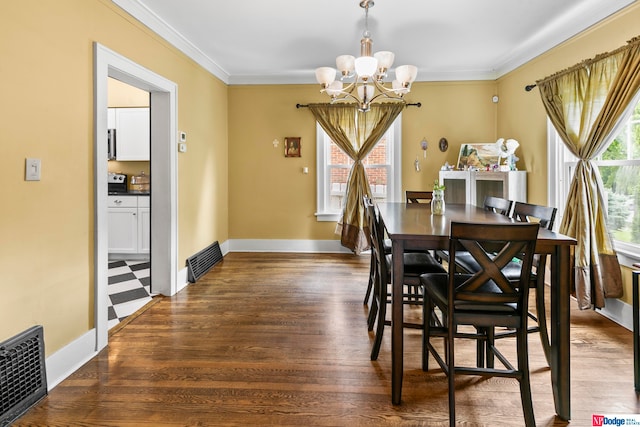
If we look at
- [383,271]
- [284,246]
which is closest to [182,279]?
[284,246]

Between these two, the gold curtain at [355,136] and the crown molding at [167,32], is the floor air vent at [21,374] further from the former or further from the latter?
the gold curtain at [355,136]

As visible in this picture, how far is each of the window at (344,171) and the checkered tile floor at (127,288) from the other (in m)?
2.50

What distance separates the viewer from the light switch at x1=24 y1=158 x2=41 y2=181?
1.95 meters

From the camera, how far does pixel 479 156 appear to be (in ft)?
15.6

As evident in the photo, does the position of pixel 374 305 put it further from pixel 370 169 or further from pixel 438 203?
pixel 370 169

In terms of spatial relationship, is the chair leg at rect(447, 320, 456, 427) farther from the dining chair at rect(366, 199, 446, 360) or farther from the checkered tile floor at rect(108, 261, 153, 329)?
the checkered tile floor at rect(108, 261, 153, 329)

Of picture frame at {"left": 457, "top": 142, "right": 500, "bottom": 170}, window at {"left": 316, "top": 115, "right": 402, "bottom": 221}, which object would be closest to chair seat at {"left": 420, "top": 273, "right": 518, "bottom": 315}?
picture frame at {"left": 457, "top": 142, "right": 500, "bottom": 170}

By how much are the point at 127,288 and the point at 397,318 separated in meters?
3.12

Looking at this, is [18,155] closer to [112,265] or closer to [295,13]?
[295,13]

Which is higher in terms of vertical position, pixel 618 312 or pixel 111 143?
pixel 111 143

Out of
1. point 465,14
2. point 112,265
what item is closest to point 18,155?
point 112,265

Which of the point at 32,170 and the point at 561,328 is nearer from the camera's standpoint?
the point at 561,328

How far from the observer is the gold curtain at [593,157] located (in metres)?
2.87

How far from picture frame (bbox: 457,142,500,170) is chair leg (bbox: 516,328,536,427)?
3375 millimetres
